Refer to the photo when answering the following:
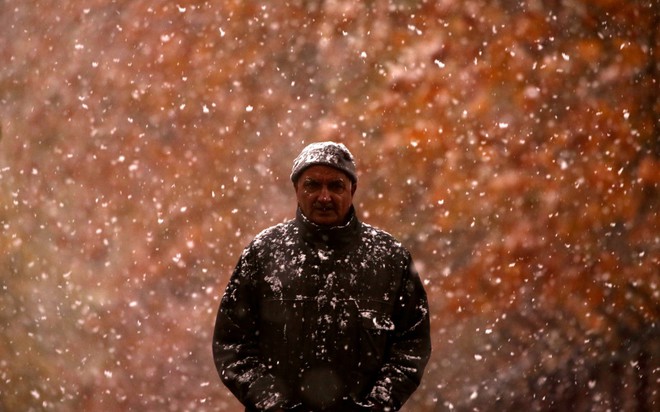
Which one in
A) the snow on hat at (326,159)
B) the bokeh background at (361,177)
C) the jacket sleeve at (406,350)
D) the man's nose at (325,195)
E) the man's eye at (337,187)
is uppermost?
the bokeh background at (361,177)

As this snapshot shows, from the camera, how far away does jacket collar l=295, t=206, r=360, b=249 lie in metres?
2.54

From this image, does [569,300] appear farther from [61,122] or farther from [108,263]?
[61,122]

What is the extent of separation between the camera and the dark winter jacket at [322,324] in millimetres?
2494

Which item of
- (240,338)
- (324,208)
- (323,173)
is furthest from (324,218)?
(240,338)

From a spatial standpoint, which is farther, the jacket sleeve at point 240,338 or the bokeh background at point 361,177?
the bokeh background at point 361,177

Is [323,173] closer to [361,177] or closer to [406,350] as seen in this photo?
[406,350]

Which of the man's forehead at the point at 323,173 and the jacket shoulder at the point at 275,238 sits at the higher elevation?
the man's forehead at the point at 323,173

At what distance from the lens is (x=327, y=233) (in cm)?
255

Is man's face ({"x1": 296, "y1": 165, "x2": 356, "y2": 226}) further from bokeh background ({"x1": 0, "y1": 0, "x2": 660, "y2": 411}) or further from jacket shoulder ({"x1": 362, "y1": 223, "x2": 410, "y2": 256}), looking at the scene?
bokeh background ({"x1": 0, "y1": 0, "x2": 660, "y2": 411})

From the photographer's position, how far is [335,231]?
255 centimetres

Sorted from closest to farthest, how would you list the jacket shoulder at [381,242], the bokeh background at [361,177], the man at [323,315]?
the man at [323,315]
the jacket shoulder at [381,242]
the bokeh background at [361,177]

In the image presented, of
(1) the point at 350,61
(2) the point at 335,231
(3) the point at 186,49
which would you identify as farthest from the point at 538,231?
(2) the point at 335,231

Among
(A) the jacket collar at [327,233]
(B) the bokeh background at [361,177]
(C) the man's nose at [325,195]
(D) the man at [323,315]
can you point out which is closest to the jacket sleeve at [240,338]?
(D) the man at [323,315]

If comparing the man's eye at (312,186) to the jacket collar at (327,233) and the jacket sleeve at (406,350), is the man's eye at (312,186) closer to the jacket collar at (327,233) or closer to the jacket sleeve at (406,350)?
the jacket collar at (327,233)
